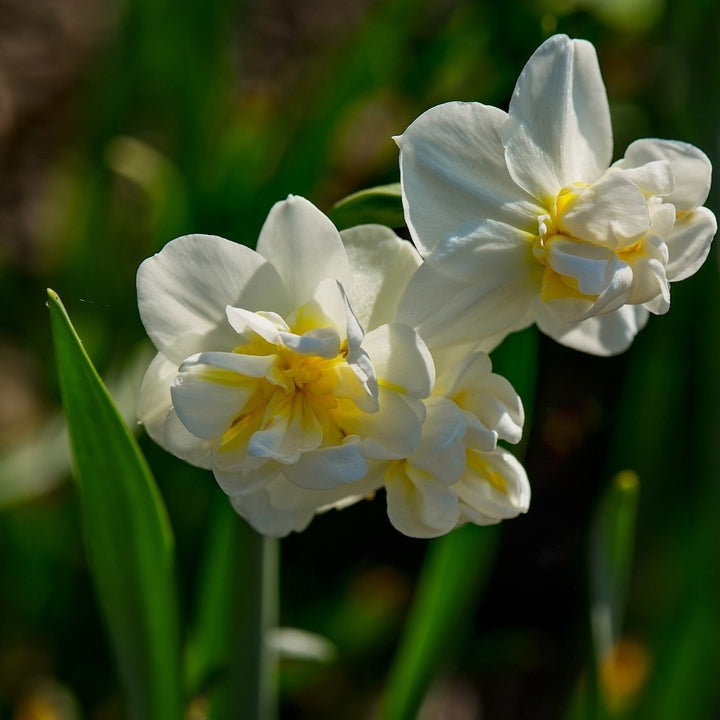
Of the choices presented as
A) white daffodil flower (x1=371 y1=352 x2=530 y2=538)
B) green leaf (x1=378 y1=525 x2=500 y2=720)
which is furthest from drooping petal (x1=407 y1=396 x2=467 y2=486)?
green leaf (x1=378 y1=525 x2=500 y2=720)

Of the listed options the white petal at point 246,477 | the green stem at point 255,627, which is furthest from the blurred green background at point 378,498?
the white petal at point 246,477

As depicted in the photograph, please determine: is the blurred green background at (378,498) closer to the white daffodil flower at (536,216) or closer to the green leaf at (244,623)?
the green leaf at (244,623)

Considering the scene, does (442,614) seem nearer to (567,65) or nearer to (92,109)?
(567,65)

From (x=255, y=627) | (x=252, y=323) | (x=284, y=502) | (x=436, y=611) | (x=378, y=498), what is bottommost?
(x=378, y=498)

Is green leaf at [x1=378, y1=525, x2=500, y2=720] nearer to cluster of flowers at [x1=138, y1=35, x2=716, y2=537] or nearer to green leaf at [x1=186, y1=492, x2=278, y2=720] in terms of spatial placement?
green leaf at [x1=186, y1=492, x2=278, y2=720]

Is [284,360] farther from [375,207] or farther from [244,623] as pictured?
[244,623]

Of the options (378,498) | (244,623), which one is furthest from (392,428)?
(378,498)
